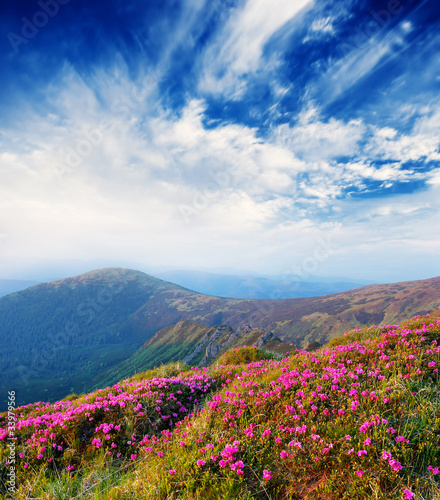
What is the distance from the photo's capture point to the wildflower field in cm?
393

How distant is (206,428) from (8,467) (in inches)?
193

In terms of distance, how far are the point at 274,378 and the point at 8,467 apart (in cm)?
721

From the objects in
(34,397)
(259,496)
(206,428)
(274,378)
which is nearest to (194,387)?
(274,378)

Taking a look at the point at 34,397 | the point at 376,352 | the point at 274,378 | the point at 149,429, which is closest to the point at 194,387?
the point at 149,429

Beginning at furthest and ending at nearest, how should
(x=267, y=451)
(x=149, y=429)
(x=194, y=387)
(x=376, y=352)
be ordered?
(x=194, y=387) < (x=376, y=352) < (x=149, y=429) < (x=267, y=451)

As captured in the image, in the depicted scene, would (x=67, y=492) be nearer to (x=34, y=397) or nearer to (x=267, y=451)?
(x=267, y=451)

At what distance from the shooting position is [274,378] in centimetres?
765

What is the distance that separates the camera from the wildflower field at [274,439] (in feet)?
12.9

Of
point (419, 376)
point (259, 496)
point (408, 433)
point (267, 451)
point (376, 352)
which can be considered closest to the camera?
point (259, 496)

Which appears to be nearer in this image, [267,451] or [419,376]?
[267,451]

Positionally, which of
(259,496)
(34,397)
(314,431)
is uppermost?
(314,431)

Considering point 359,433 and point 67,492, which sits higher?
point 359,433

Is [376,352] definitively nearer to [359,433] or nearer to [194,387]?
[359,433]

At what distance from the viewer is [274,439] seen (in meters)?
4.91
